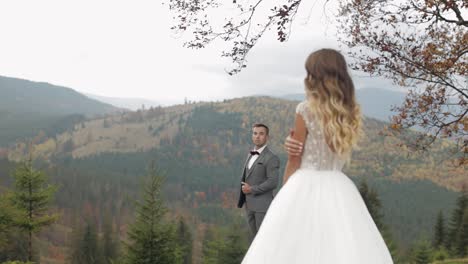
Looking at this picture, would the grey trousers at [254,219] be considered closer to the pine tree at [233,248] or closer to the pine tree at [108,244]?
the pine tree at [233,248]

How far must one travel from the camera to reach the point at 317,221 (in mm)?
3527

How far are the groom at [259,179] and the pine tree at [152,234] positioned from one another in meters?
12.9

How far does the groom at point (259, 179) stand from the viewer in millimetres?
6555

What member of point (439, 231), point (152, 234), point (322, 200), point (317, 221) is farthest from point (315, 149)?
point (439, 231)

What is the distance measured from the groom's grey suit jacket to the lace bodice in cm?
280

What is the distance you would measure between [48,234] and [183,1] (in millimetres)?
126368

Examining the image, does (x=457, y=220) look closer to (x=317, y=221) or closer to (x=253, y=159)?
(x=253, y=159)

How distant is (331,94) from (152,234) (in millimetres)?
16873

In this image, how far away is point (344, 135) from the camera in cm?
353

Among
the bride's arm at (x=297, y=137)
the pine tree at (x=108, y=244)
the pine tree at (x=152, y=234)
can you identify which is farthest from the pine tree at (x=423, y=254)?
the pine tree at (x=108, y=244)

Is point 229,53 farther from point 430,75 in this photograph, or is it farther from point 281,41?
point 430,75

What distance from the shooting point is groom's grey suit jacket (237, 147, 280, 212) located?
6.54 m

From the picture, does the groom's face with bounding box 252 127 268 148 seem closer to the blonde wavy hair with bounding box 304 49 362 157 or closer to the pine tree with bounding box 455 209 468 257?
the blonde wavy hair with bounding box 304 49 362 157

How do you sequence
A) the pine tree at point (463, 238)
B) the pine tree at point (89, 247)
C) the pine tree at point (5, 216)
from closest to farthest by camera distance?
the pine tree at point (5, 216)
the pine tree at point (463, 238)
the pine tree at point (89, 247)
